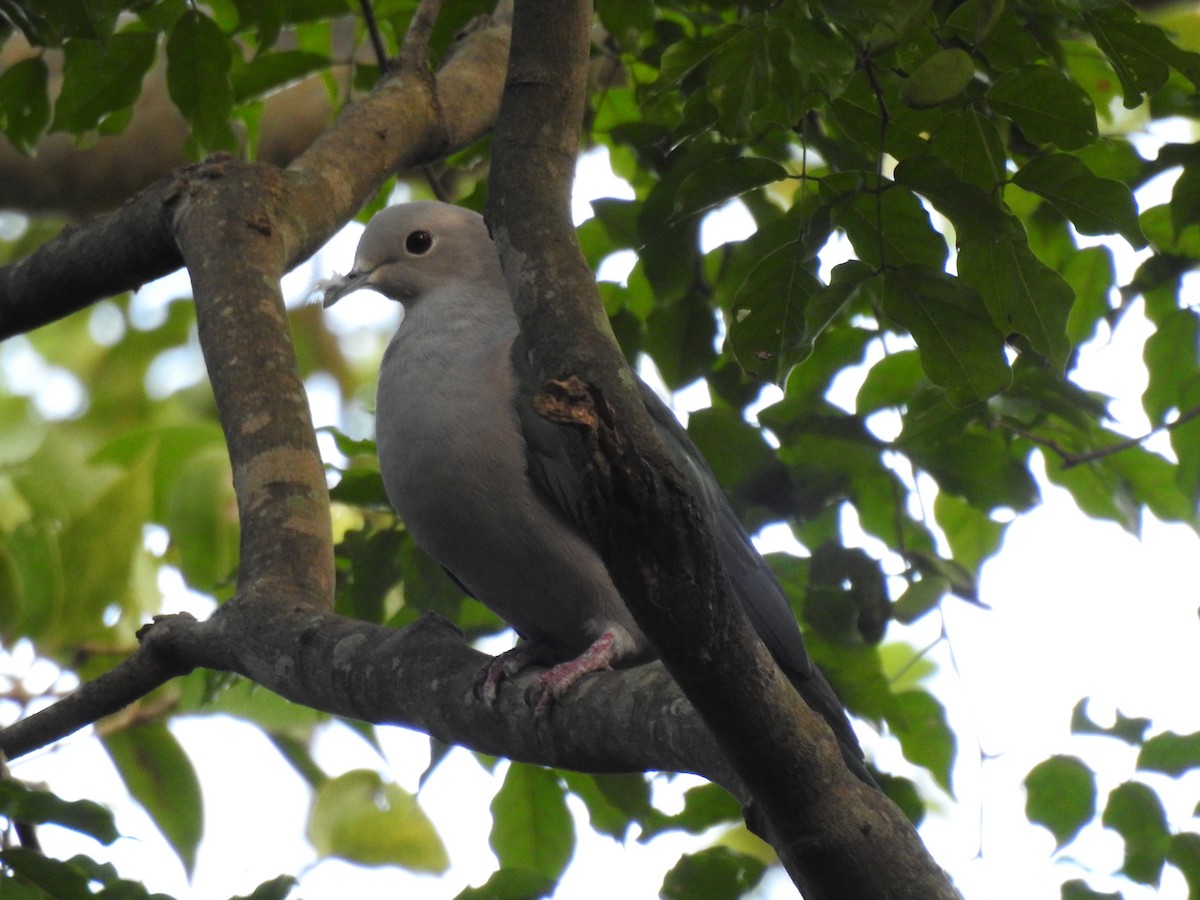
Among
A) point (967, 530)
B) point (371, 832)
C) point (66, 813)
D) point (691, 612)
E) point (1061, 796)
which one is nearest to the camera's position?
point (691, 612)

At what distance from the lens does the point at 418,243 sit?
3.87 m

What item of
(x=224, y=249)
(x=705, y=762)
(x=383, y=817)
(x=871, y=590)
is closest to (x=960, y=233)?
(x=871, y=590)

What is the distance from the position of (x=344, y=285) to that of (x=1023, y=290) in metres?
2.12

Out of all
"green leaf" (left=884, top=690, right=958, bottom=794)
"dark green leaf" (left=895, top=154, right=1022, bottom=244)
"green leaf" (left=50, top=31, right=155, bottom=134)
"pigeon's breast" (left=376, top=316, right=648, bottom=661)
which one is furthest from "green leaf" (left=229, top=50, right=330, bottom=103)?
"green leaf" (left=884, top=690, right=958, bottom=794)

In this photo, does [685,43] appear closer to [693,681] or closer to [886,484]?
[886,484]

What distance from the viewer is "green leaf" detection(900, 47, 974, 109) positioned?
223cm

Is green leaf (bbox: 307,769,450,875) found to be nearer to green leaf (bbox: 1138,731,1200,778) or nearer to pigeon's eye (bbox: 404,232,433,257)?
pigeon's eye (bbox: 404,232,433,257)

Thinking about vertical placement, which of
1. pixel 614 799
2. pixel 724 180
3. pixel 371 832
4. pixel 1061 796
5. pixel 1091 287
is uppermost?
pixel 724 180

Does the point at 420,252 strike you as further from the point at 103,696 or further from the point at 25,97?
the point at 103,696

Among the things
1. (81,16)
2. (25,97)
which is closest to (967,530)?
(81,16)

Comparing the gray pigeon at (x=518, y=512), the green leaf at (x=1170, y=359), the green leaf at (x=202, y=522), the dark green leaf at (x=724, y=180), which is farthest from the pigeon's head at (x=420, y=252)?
the green leaf at (x=1170, y=359)

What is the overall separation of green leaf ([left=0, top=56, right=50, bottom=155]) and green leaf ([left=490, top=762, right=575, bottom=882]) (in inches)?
81.4

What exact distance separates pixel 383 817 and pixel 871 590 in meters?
1.88

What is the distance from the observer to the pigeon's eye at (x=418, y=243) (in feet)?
12.6
